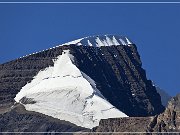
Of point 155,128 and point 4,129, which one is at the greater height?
point 4,129

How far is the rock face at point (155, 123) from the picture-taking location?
13900 cm

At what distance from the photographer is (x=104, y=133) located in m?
158

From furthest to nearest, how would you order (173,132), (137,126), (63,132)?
1. (63,132)
2. (137,126)
3. (173,132)

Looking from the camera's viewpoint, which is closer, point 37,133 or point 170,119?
point 170,119

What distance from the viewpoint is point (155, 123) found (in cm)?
Result: 14438

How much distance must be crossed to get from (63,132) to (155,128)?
150 ft

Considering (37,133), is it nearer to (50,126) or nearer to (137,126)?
(50,126)

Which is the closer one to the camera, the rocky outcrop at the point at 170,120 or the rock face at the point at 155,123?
the rocky outcrop at the point at 170,120

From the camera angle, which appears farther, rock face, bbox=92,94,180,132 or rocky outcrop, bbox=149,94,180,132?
rock face, bbox=92,94,180,132

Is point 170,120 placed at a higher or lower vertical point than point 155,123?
lower

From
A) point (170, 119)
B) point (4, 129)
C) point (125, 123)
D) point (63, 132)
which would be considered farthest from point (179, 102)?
point (4, 129)

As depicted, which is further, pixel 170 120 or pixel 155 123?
pixel 155 123

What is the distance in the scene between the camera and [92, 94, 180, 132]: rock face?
456ft

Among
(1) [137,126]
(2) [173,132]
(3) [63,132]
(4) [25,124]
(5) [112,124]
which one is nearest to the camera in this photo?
(2) [173,132]
